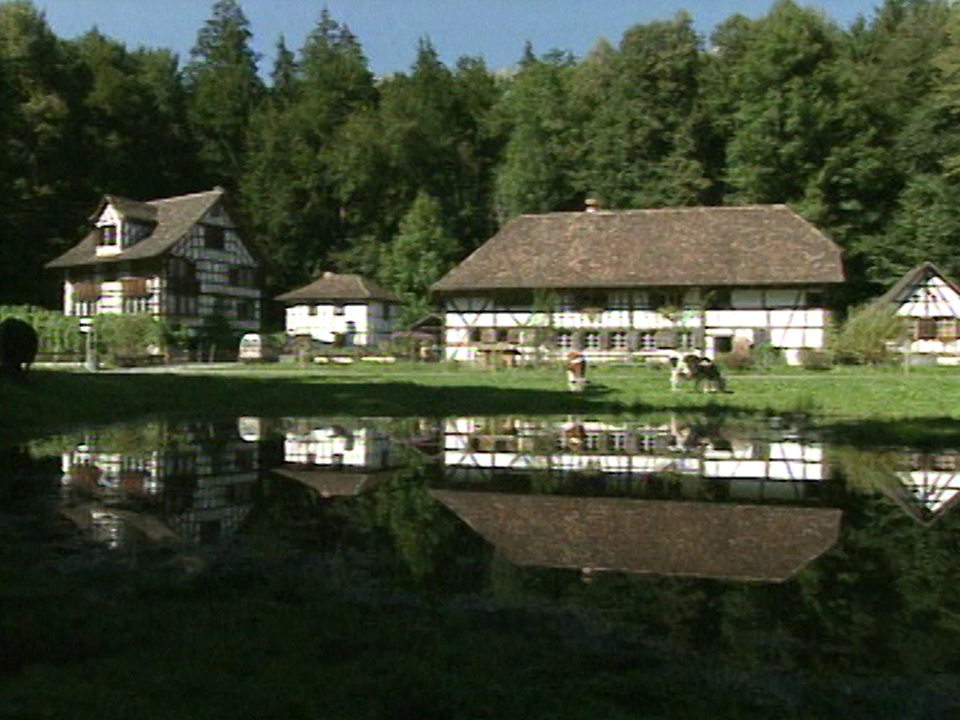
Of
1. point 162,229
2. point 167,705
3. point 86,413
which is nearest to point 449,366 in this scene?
point 86,413

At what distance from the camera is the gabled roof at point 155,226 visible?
60.8 meters

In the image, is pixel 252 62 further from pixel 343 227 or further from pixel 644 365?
pixel 644 365

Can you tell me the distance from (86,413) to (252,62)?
7449cm

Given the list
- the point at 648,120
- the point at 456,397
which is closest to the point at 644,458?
the point at 456,397

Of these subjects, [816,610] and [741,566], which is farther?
[741,566]

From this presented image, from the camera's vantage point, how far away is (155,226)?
64.1 metres

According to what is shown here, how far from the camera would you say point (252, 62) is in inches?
3610

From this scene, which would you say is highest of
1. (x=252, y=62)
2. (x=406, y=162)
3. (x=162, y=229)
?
(x=252, y=62)

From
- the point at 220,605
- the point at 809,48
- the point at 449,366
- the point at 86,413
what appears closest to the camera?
the point at 220,605

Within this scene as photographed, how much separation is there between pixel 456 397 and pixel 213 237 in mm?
39447

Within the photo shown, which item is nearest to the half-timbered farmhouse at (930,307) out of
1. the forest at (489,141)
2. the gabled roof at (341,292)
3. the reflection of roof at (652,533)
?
the forest at (489,141)

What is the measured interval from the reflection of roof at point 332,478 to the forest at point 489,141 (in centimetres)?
4615

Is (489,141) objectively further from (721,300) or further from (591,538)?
(591,538)

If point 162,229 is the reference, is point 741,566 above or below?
below
